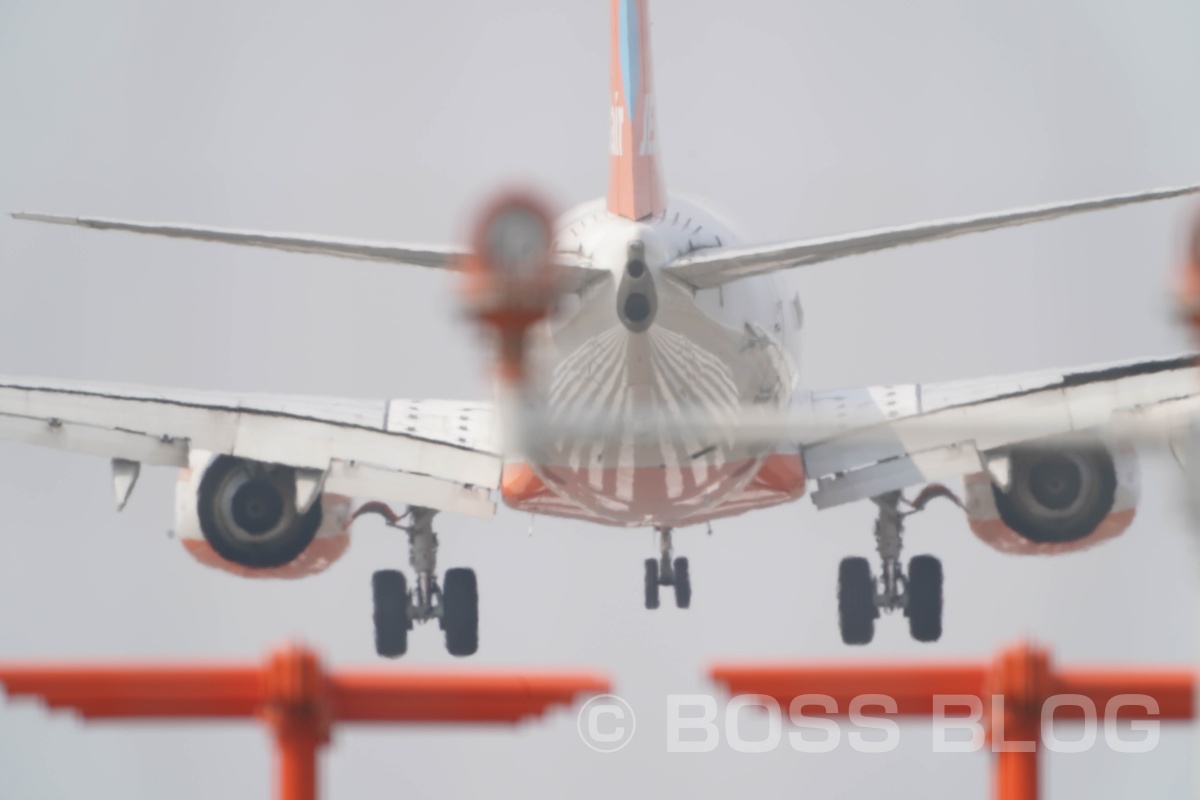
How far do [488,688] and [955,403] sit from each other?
27.9 m

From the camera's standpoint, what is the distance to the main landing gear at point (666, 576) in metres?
47.0

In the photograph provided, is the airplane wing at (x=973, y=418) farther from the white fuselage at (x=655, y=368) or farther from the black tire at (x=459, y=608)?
the black tire at (x=459, y=608)

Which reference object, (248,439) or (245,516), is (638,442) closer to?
(248,439)

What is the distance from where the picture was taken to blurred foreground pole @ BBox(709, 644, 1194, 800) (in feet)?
55.2

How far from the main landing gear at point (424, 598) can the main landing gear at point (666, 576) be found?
3.43 m

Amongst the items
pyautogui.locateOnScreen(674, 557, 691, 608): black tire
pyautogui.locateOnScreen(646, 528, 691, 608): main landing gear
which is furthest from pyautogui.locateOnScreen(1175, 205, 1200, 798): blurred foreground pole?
pyautogui.locateOnScreen(674, 557, 691, 608): black tire

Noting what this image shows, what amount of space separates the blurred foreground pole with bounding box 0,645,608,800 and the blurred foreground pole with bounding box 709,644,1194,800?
1.16 meters

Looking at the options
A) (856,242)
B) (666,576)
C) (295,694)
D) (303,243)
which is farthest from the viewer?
(666,576)

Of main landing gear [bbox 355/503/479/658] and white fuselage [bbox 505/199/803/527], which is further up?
white fuselage [bbox 505/199/803/527]

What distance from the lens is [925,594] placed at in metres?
45.1

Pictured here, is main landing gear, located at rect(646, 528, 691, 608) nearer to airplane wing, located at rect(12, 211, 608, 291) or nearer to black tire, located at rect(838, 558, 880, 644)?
black tire, located at rect(838, 558, 880, 644)

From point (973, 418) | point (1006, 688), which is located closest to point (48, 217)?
point (973, 418)

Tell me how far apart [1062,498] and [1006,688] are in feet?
87.6

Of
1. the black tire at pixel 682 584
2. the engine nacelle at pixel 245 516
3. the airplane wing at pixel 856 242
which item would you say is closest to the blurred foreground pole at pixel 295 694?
the airplane wing at pixel 856 242
